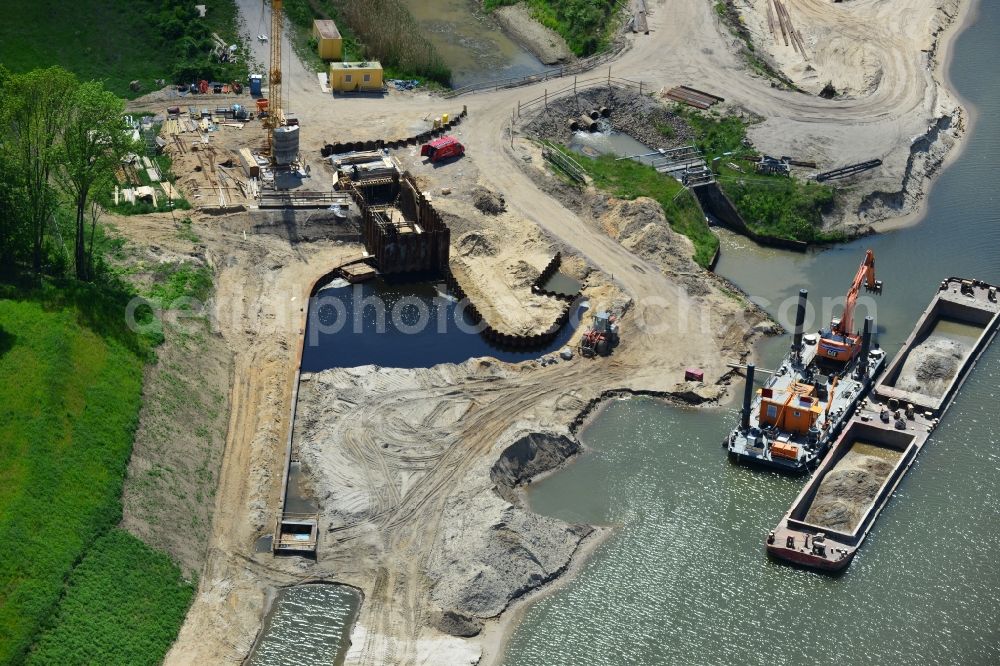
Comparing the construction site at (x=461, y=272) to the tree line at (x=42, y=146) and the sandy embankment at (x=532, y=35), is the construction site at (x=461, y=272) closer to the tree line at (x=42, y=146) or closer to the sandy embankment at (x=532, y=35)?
the sandy embankment at (x=532, y=35)

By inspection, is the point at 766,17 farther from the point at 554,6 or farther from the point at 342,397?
the point at 342,397

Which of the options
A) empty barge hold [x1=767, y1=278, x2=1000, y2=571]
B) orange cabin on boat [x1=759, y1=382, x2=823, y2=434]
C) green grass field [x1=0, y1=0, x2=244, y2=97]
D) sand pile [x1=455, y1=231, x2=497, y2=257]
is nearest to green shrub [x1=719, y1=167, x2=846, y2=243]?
empty barge hold [x1=767, y1=278, x2=1000, y2=571]

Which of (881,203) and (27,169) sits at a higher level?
(27,169)

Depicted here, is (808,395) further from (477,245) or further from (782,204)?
(477,245)

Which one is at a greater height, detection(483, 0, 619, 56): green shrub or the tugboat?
detection(483, 0, 619, 56): green shrub

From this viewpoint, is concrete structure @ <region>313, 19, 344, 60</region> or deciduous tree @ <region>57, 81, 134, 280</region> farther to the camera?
concrete structure @ <region>313, 19, 344, 60</region>

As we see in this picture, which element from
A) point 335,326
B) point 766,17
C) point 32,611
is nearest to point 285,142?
point 335,326

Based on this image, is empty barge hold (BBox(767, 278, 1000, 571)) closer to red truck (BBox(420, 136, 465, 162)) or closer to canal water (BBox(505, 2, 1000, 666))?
canal water (BBox(505, 2, 1000, 666))
